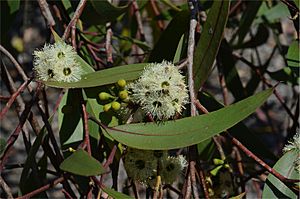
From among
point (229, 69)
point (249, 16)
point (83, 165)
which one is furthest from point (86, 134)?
point (249, 16)

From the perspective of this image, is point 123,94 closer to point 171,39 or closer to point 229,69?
point 171,39

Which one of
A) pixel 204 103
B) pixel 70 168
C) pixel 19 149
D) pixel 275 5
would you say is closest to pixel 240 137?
pixel 204 103

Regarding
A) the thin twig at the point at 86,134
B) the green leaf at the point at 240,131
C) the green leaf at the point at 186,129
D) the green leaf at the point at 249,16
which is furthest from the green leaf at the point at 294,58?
the thin twig at the point at 86,134

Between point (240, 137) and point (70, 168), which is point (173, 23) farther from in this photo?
point (70, 168)

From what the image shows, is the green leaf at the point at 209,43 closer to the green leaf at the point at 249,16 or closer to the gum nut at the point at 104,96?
the gum nut at the point at 104,96

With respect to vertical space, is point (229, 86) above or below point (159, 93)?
above

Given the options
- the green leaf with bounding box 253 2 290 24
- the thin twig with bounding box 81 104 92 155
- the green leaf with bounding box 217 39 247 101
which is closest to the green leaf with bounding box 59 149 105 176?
the thin twig with bounding box 81 104 92 155
